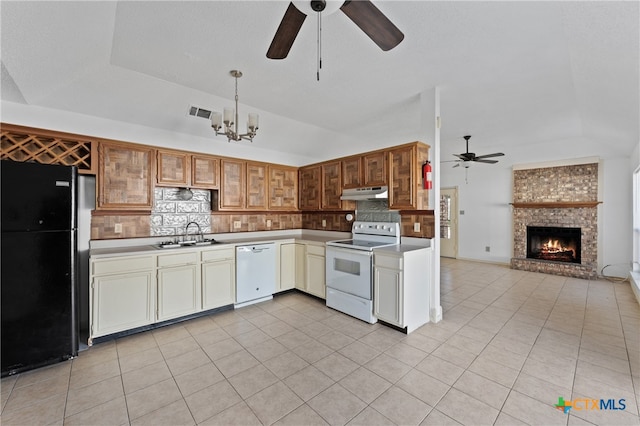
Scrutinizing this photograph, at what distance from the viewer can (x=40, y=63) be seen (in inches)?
90.0

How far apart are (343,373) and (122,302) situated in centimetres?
239

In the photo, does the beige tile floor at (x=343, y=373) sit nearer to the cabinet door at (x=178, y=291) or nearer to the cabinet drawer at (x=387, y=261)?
the cabinet door at (x=178, y=291)

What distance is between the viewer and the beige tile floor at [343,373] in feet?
5.82

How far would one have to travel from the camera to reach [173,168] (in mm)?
3541

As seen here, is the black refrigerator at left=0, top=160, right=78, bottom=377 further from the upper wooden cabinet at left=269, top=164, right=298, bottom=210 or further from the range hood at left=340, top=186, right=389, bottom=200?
the range hood at left=340, top=186, right=389, bottom=200

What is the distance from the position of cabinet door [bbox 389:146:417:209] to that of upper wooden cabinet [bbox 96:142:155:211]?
3.06 m

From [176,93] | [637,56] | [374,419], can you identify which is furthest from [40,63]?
[637,56]

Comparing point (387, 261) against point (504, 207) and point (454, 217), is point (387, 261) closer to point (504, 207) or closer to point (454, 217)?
point (504, 207)

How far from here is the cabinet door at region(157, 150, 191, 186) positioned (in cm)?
344

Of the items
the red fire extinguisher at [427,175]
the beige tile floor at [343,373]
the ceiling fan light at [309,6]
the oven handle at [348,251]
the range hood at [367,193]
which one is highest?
→ the ceiling fan light at [309,6]

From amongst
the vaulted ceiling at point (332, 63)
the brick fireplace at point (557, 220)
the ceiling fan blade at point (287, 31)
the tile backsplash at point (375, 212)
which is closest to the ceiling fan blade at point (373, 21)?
the ceiling fan blade at point (287, 31)

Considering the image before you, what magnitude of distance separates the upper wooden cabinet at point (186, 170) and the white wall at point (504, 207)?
581cm

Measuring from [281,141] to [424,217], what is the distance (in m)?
2.72

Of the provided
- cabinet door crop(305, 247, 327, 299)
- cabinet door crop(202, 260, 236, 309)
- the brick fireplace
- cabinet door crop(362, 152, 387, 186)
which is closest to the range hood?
cabinet door crop(362, 152, 387, 186)
